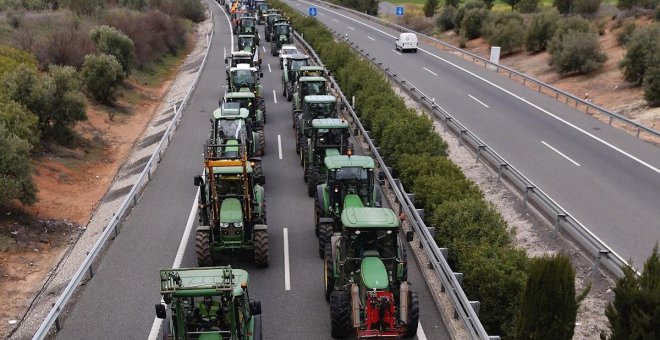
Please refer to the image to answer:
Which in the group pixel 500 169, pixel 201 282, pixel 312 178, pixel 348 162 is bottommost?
pixel 312 178

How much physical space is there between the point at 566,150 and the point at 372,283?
15825 mm

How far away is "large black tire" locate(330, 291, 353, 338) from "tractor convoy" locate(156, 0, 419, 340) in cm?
2

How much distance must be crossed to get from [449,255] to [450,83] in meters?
25.2

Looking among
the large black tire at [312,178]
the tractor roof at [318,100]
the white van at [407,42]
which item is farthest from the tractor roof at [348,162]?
the white van at [407,42]

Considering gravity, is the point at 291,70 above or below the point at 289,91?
above

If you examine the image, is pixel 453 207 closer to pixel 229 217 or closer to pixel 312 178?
pixel 229 217

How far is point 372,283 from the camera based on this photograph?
1177cm

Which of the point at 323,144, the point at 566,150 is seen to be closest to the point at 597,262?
the point at 323,144

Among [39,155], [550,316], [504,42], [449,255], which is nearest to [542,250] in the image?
[449,255]

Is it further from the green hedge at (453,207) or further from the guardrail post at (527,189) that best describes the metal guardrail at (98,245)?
the guardrail post at (527,189)

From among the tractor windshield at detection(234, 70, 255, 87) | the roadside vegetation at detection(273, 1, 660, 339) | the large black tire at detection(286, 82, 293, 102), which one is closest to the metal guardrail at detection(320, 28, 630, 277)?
the roadside vegetation at detection(273, 1, 660, 339)

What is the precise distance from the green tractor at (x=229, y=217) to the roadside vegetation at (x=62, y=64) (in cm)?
797

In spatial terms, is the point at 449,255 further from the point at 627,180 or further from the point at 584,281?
the point at 627,180

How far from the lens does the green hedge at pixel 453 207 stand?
40.5 ft
